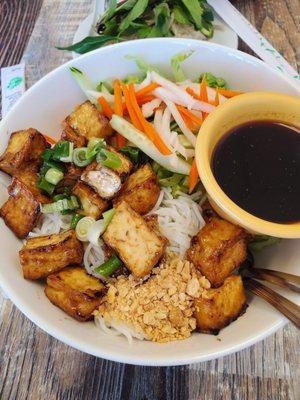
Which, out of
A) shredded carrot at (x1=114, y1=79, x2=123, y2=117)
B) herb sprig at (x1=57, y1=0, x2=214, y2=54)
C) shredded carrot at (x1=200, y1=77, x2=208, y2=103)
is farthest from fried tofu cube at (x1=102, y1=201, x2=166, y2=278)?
herb sprig at (x1=57, y1=0, x2=214, y2=54)

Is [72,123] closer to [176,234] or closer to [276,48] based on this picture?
[176,234]

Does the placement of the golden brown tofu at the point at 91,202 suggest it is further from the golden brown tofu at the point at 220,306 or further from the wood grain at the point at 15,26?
the wood grain at the point at 15,26

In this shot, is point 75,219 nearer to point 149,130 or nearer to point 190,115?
point 149,130

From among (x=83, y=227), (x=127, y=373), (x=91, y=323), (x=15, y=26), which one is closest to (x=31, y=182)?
(x=83, y=227)

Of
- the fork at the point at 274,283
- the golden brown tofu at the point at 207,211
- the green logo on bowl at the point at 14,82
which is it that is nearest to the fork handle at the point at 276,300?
the fork at the point at 274,283

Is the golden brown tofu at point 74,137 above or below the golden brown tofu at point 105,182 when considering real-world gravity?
above

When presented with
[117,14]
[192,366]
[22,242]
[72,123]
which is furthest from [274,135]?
[117,14]
